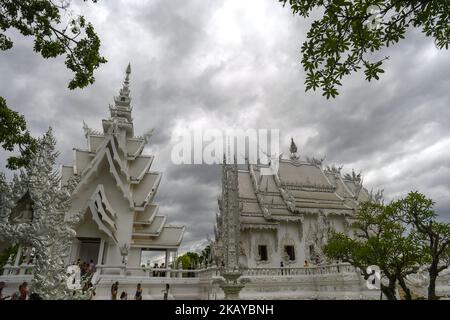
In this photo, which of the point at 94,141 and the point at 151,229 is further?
the point at 94,141

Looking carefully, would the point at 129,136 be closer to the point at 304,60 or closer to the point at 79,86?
the point at 79,86

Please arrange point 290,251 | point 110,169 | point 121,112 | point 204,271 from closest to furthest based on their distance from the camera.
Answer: point 204,271
point 110,169
point 121,112
point 290,251

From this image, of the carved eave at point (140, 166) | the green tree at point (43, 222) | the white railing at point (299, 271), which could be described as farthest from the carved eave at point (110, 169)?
the green tree at point (43, 222)

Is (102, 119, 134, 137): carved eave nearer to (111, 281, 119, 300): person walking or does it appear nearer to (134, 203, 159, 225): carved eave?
(134, 203, 159, 225): carved eave

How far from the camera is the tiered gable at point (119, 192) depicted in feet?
46.1

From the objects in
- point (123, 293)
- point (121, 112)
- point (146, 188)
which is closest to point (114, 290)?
point (123, 293)

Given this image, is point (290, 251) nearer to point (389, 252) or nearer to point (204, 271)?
point (204, 271)

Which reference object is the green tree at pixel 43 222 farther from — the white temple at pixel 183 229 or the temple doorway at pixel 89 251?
the temple doorway at pixel 89 251

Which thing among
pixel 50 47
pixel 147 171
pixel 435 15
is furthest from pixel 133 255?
pixel 435 15

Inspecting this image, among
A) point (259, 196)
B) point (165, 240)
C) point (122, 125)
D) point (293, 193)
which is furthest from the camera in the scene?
point (293, 193)

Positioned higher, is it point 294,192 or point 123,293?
point 294,192

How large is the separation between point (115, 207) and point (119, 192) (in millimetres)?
824

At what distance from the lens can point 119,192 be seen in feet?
51.2

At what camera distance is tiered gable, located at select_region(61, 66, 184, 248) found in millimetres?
14062
